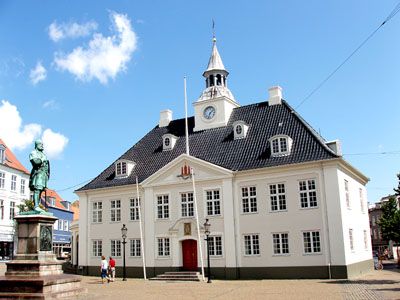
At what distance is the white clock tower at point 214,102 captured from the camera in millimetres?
34719

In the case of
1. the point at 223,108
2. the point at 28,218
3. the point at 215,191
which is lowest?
the point at 28,218

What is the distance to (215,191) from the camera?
1222 inches

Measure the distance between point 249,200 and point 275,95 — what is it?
8716 mm

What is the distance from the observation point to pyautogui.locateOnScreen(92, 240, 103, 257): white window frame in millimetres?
35219

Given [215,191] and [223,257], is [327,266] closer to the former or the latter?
[223,257]

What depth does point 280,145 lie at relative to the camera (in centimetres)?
2961

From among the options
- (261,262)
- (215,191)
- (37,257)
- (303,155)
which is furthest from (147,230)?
(37,257)

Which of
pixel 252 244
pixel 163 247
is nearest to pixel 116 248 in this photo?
pixel 163 247

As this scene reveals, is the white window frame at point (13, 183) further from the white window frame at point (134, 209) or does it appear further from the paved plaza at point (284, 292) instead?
the paved plaza at point (284, 292)

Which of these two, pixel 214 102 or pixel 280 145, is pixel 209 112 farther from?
pixel 280 145

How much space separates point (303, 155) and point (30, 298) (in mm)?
18025

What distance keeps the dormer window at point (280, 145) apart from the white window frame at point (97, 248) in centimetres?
1524

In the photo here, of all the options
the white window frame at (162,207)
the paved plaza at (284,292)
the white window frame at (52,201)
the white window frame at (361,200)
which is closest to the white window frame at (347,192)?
the white window frame at (361,200)

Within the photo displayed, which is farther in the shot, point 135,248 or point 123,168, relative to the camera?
point 123,168
